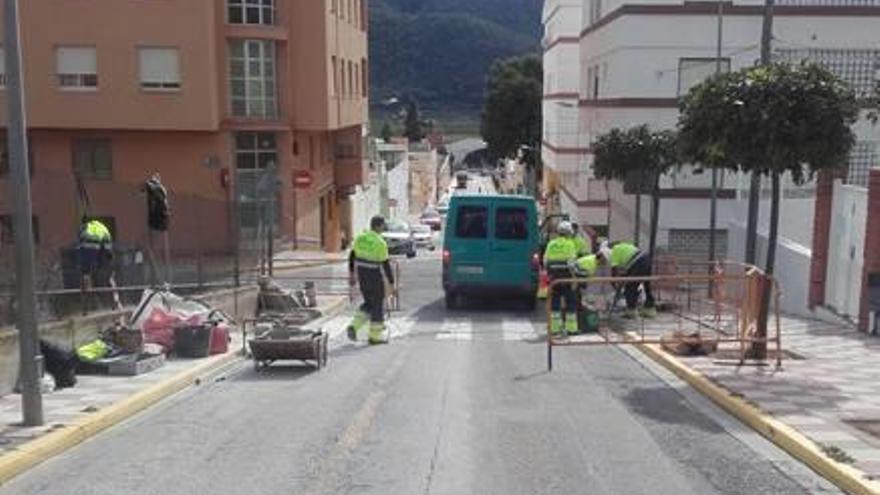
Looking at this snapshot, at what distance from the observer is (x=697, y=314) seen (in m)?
19.2

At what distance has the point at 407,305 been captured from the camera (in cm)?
2462

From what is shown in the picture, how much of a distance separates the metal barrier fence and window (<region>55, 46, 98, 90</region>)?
20.4 m

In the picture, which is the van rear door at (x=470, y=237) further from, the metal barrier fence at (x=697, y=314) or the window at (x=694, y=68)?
the window at (x=694, y=68)

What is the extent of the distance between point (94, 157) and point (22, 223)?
31.5 meters

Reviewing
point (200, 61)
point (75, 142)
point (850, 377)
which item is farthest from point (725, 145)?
point (75, 142)

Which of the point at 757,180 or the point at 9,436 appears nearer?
the point at 9,436

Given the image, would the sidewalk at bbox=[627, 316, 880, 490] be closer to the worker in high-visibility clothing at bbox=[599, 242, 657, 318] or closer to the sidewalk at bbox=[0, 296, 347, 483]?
the worker in high-visibility clothing at bbox=[599, 242, 657, 318]

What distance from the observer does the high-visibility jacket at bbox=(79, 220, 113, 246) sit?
1605 cm

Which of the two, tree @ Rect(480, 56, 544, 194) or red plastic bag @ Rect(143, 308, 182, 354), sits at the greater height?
tree @ Rect(480, 56, 544, 194)

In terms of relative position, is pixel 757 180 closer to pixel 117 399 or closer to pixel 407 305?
pixel 117 399

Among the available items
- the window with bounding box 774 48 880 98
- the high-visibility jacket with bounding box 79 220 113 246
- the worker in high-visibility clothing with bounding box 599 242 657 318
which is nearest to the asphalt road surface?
the high-visibility jacket with bounding box 79 220 113 246

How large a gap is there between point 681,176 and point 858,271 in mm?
19195

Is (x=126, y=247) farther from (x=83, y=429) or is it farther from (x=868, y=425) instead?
(x=868, y=425)

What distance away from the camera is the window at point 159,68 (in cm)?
3744
